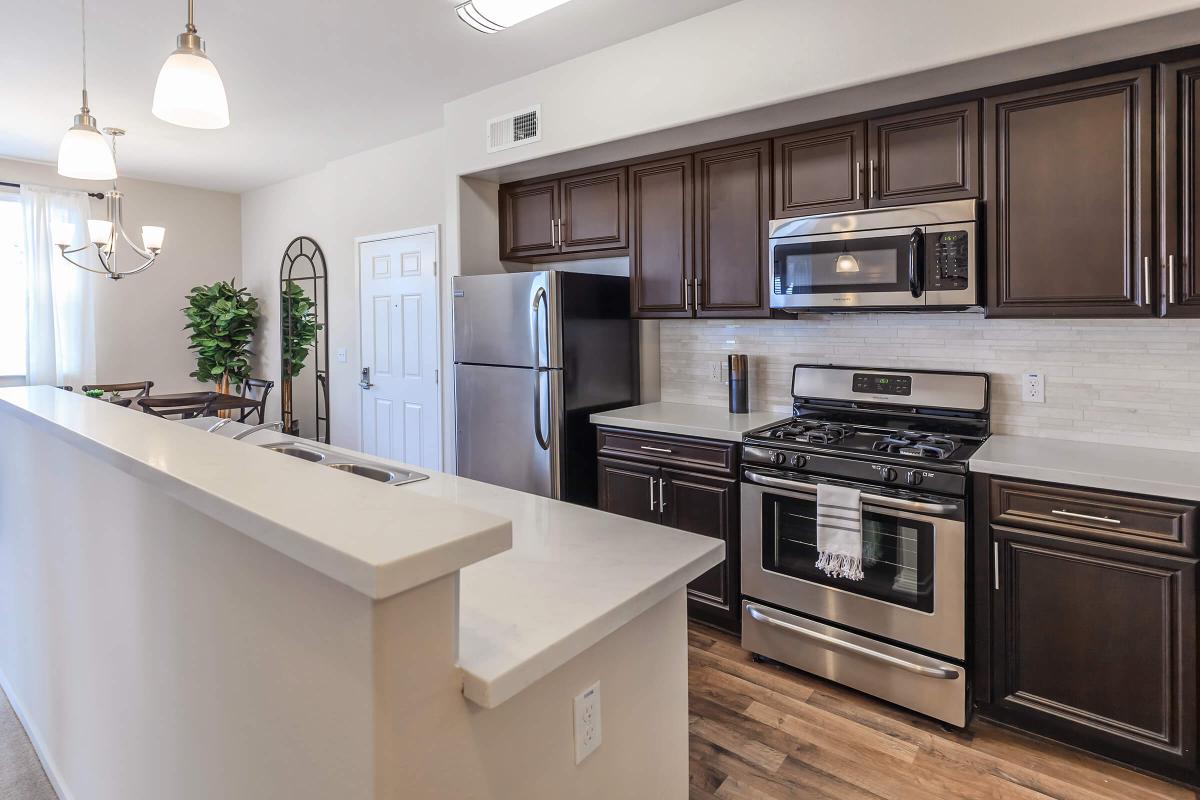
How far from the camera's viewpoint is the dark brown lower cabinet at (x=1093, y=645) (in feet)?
6.47

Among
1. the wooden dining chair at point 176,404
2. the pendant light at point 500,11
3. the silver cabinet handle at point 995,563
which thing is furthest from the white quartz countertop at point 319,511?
the wooden dining chair at point 176,404

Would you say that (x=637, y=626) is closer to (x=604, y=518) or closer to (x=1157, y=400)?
(x=604, y=518)

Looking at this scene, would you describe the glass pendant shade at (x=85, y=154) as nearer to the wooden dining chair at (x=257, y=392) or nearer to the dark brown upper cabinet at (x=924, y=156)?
the dark brown upper cabinet at (x=924, y=156)

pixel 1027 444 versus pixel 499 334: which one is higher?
pixel 499 334

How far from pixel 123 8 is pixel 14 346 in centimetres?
376

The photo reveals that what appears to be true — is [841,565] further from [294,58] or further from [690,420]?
[294,58]

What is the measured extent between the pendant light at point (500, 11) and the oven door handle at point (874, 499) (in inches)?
72.3

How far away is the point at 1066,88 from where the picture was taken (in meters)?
2.24

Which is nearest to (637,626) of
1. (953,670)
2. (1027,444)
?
(953,670)

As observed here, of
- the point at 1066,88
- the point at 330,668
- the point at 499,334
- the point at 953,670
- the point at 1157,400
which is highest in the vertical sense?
the point at 1066,88

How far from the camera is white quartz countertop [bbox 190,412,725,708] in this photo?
0.97 m

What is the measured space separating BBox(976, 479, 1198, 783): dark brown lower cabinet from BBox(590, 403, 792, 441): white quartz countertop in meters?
1.04

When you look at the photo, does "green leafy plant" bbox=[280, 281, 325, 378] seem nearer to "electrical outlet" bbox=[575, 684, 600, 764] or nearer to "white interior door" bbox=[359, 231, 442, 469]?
"white interior door" bbox=[359, 231, 442, 469]

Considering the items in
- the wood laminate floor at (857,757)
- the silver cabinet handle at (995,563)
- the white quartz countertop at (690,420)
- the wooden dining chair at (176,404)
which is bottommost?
the wood laminate floor at (857,757)
